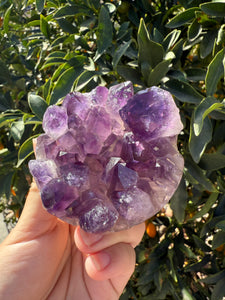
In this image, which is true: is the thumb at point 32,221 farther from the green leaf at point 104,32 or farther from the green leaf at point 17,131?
the green leaf at point 104,32

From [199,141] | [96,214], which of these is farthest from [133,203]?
[199,141]

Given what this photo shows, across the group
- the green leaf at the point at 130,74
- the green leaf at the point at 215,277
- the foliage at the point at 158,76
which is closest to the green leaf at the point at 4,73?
the foliage at the point at 158,76

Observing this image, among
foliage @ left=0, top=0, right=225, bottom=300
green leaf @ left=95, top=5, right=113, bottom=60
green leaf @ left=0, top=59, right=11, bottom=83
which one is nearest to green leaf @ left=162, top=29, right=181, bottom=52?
foliage @ left=0, top=0, right=225, bottom=300

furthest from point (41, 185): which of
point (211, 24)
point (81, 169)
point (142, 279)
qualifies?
point (142, 279)

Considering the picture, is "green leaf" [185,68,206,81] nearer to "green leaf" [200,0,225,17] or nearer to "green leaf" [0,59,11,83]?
"green leaf" [200,0,225,17]

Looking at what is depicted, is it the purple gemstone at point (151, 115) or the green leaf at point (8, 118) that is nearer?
the purple gemstone at point (151, 115)
